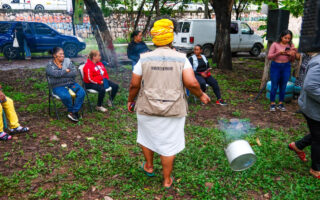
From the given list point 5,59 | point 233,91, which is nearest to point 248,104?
point 233,91

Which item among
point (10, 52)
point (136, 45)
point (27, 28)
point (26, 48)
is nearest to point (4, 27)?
point (27, 28)

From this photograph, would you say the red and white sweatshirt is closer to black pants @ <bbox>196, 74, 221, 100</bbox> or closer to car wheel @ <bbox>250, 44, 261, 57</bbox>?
black pants @ <bbox>196, 74, 221, 100</bbox>

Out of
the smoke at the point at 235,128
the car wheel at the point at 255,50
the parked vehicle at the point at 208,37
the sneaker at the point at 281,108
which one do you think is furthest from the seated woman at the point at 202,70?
the car wheel at the point at 255,50

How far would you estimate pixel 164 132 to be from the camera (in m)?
2.91

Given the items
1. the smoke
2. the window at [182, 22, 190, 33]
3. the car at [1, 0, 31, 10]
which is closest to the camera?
the smoke

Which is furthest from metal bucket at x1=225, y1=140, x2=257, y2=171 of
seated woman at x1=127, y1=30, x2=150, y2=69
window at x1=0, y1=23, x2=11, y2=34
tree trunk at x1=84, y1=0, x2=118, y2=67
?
window at x1=0, y1=23, x2=11, y2=34

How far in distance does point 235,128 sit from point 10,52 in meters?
11.7

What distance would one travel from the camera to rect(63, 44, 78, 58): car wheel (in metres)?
13.7

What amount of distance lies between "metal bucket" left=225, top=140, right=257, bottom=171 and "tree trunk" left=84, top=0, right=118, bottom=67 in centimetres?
827

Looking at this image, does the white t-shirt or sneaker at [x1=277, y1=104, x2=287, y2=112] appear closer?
the white t-shirt

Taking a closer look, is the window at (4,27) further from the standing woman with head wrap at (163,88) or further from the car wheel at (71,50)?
the standing woman with head wrap at (163,88)

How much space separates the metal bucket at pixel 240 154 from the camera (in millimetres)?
3000

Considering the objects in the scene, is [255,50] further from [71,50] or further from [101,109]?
[101,109]

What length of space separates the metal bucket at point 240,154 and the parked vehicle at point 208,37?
1095 cm
